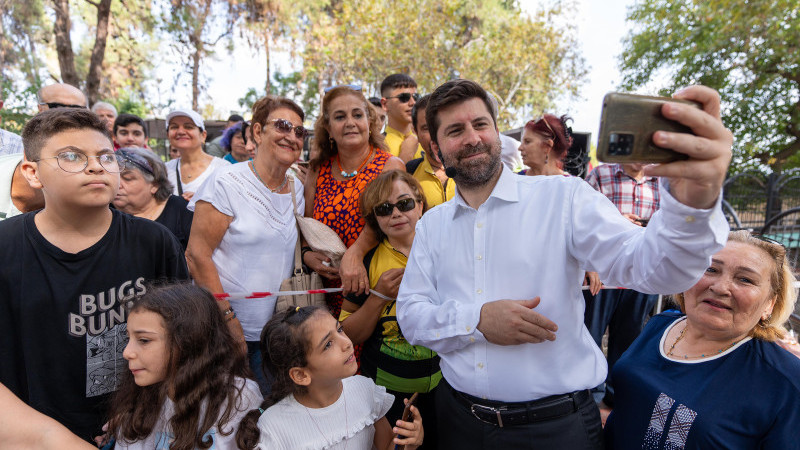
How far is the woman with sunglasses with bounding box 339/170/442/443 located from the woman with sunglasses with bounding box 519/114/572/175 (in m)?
1.70

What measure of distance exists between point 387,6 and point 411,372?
1733 centimetres

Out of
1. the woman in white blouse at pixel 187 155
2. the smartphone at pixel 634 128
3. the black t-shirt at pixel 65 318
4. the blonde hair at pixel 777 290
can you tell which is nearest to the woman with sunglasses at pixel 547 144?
the blonde hair at pixel 777 290

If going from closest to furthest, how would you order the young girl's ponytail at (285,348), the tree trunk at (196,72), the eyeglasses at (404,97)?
the young girl's ponytail at (285,348) < the eyeglasses at (404,97) < the tree trunk at (196,72)

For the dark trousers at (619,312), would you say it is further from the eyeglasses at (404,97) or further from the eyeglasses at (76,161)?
the eyeglasses at (76,161)

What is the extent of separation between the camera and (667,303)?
272cm

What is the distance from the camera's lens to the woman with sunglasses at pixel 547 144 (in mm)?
4062

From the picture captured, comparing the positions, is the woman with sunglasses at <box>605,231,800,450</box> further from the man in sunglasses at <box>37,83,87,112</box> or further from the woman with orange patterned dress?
the man in sunglasses at <box>37,83,87,112</box>

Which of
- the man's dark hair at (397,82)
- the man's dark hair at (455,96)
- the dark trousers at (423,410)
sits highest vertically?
the man's dark hair at (397,82)

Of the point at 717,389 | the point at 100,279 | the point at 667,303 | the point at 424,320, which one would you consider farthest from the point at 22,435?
the point at 667,303

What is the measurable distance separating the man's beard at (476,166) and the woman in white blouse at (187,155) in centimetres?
318

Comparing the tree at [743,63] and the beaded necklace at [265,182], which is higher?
the tree at [743,63]

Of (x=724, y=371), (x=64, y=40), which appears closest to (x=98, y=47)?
(x=64, y=40)

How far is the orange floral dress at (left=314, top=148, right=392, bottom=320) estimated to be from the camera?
9.91ft

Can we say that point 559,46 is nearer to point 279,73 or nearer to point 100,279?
point 279,73
